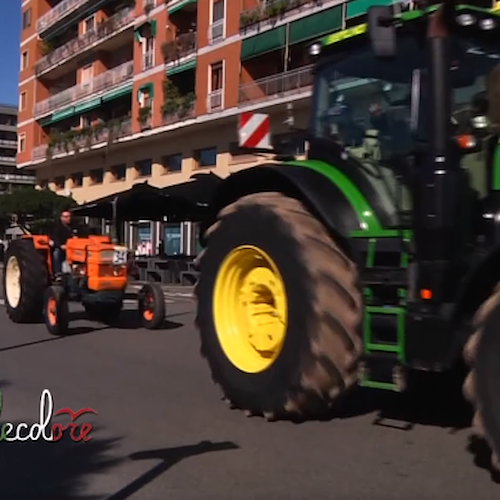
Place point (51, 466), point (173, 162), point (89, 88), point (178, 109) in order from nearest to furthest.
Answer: point (51, 466) < point (178, 109) < point (173, 162) < point (89, 88)

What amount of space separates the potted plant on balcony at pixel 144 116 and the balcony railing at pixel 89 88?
2.84 m

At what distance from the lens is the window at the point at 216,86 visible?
30.7 meters

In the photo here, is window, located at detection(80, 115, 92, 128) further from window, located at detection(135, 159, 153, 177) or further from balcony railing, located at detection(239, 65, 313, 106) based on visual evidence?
balcony railing, located at detection(239, 65, 313, 106)

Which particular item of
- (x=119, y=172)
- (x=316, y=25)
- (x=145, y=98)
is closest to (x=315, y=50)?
(x=316, y=25)

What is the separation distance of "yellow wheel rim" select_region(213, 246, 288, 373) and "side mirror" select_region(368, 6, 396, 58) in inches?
70.6

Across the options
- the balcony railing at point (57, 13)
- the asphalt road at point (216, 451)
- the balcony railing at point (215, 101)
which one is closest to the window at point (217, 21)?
the balcony railing at point (215, 101)

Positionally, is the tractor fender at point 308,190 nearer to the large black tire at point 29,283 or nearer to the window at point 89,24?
the large black tire at point 29,283

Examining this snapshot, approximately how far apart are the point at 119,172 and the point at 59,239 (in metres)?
28.6

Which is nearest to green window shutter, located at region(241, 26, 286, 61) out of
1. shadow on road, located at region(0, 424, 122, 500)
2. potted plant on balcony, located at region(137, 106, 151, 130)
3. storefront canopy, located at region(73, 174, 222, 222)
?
potted plant on balcony, located at region(137, 106, 151, 130)

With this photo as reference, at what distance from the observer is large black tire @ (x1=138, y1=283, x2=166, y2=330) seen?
454 inches

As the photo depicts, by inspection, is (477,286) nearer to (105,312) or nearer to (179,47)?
(105,312)

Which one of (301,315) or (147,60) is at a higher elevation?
(147,60)

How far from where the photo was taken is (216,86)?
31500mm

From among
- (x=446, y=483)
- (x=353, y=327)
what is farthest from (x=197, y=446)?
(x=446, y=483)
